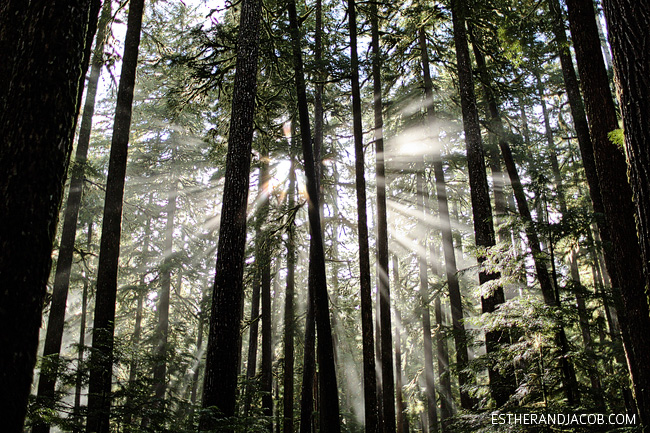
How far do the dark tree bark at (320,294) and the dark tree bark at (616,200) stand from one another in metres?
5.67

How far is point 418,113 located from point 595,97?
1009 centimetres

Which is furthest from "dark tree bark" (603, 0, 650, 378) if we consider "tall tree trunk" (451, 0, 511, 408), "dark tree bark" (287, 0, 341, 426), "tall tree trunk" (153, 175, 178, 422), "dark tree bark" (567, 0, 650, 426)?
"tall tree trunk" (153, 175, 178, 422)

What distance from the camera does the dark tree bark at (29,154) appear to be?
2176 millimetres

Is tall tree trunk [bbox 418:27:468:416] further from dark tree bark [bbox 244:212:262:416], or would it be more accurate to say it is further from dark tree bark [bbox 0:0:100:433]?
dark tree bark [bbox 0:0:100:433]

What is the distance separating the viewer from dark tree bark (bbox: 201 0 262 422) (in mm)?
5871

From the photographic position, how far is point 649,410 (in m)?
4.40

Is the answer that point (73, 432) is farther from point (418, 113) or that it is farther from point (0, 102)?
point (418, 113)

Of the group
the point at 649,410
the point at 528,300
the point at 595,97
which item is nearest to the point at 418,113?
the point at 595,97

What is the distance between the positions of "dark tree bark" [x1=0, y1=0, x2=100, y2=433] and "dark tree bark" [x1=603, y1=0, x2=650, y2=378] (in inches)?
167

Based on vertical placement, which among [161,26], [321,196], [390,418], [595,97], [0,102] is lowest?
[390,418]

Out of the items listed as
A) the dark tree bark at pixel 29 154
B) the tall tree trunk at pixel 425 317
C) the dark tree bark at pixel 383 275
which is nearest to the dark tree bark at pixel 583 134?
the dark tree bark at pixel 383 275

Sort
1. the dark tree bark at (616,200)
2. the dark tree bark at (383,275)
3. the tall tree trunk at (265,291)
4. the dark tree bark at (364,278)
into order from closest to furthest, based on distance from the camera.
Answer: the dark tree bark at (616,200) → the dark tree bark at (364,278) → the dark tree bark at (383,275) → the tall tree trunk at (265,291)

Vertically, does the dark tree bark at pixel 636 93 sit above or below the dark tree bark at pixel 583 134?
below

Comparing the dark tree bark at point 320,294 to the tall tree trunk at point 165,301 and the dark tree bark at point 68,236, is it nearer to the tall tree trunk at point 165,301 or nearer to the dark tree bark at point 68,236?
the dark tree bark at point 68,236
